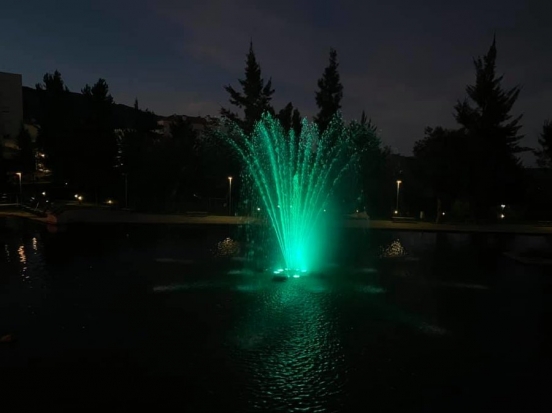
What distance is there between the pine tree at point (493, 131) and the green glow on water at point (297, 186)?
11.6 metres

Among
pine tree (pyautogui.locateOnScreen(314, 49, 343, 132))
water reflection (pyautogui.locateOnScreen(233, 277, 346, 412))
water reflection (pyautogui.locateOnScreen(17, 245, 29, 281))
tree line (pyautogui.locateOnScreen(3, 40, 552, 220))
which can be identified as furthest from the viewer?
pine tree (pyautogui.locateOnScreen(314, 49, 343, 132))

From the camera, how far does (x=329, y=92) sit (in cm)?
4666

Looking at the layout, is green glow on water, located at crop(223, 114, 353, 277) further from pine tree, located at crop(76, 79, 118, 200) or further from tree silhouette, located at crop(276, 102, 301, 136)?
pine tree, located at crop(76, 79, 118, 200)

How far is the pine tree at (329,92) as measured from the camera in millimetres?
46531

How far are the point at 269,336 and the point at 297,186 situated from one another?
14995mm

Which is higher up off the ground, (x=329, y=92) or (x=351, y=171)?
(x=329, y=92)

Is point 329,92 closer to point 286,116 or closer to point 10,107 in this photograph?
point 286,116

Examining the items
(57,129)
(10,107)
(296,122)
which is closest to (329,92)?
(296,122)

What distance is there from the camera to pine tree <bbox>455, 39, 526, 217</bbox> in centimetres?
3872

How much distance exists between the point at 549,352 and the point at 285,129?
40.2 metres

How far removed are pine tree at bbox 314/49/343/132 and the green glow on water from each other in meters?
1.10

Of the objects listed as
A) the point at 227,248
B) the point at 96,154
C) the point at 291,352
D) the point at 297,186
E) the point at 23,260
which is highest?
the point at 96,154

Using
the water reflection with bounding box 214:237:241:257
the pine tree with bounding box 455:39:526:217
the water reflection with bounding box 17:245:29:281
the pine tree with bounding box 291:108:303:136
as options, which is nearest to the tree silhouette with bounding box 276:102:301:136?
the pine tree with bounding box 291:108:303:136

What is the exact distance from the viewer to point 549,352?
8.41 meters
